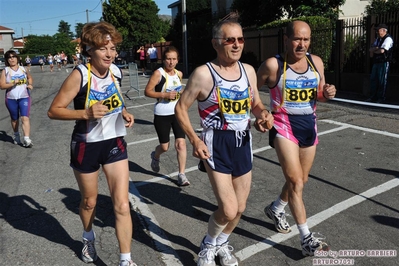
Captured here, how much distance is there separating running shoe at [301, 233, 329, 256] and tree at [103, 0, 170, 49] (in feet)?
133

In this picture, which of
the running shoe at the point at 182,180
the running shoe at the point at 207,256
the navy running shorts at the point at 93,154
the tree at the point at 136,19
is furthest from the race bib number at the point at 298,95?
the tree at the point at 136,19

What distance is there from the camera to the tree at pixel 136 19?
41.9 meters

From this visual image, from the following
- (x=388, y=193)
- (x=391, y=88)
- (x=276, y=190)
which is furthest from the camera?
(x=391, y=88)

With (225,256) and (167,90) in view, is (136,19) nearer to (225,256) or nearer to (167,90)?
(167,90)

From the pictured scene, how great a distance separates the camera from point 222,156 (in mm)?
3217

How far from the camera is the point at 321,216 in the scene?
436cm

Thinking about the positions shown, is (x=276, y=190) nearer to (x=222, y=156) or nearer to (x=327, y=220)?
(x=327, y=220)

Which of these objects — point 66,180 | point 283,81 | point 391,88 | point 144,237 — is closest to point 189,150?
point 66,180

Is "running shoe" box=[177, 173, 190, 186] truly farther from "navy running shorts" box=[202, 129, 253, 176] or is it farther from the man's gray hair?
the man's gray hair

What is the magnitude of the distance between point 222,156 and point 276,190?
2.23 m

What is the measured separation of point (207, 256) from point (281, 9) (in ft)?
63.2

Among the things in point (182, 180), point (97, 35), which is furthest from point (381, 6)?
point (97, 35)

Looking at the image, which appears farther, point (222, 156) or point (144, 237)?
point (144, 237)

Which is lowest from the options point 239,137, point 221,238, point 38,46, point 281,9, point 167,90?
point 221,238
